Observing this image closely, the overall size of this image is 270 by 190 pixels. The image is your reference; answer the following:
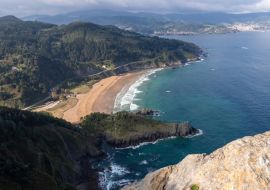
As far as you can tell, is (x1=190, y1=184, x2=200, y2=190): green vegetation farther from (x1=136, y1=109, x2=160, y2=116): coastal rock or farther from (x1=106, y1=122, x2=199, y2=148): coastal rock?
(x1=136, y1=109, x2=160, y2=116): coastal rock

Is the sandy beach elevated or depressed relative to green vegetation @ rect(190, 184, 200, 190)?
depressed

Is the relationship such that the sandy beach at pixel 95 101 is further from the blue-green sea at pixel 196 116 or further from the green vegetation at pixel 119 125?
the green vegetation at pixel 119 125

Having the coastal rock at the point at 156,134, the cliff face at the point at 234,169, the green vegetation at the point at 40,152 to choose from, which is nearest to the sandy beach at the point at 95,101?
the coastal rock at the point at 156,134

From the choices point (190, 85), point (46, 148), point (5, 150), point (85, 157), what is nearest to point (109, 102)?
point (190, 85)

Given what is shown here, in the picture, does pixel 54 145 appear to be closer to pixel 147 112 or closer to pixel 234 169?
pixel 147 112

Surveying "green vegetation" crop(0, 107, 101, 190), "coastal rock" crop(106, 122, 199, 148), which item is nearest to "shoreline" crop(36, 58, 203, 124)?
"coastal rock" crop(106, 122, 199, 148)

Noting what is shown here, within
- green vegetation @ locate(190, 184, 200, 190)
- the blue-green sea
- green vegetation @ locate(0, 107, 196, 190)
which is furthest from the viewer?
the blue-green sea
